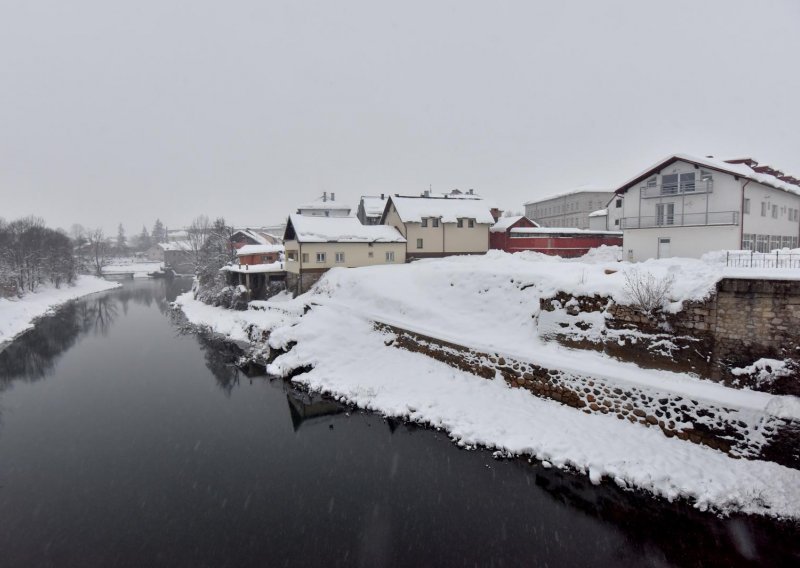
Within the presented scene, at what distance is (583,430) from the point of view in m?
13.0

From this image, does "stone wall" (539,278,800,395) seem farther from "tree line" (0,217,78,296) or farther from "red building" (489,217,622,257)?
"tree line" (0,217,78,296)

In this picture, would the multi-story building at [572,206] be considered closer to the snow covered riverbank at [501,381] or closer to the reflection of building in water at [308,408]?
the snow covered riverbank at [501,381]

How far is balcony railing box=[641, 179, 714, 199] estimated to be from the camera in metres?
23.4

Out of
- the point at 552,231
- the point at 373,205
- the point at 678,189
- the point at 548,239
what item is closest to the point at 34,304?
the point at 373,205

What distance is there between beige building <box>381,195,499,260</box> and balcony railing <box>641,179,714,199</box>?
1548 cm

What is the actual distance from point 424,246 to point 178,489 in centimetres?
2934

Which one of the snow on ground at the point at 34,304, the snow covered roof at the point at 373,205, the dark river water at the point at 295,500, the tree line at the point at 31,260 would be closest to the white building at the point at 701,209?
the dark river water at the point at 295,500

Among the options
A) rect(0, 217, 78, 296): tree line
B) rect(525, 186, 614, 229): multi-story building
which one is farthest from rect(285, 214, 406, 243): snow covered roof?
rect(525, 186, 614, 229): multi-story building

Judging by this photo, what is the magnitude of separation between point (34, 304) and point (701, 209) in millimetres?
60274

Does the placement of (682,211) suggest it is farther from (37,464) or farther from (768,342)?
(37,464)

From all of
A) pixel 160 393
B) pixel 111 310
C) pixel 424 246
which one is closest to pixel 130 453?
pixel 160 393

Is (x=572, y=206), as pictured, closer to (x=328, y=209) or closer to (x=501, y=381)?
(x=328, y=209)

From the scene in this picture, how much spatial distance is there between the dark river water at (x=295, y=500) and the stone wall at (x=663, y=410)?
7.30 ft

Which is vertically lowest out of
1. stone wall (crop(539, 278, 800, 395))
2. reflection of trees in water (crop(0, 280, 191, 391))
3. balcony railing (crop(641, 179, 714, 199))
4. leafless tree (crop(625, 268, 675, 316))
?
reflection of trees in water (crop(0, 280, 191, 391))
